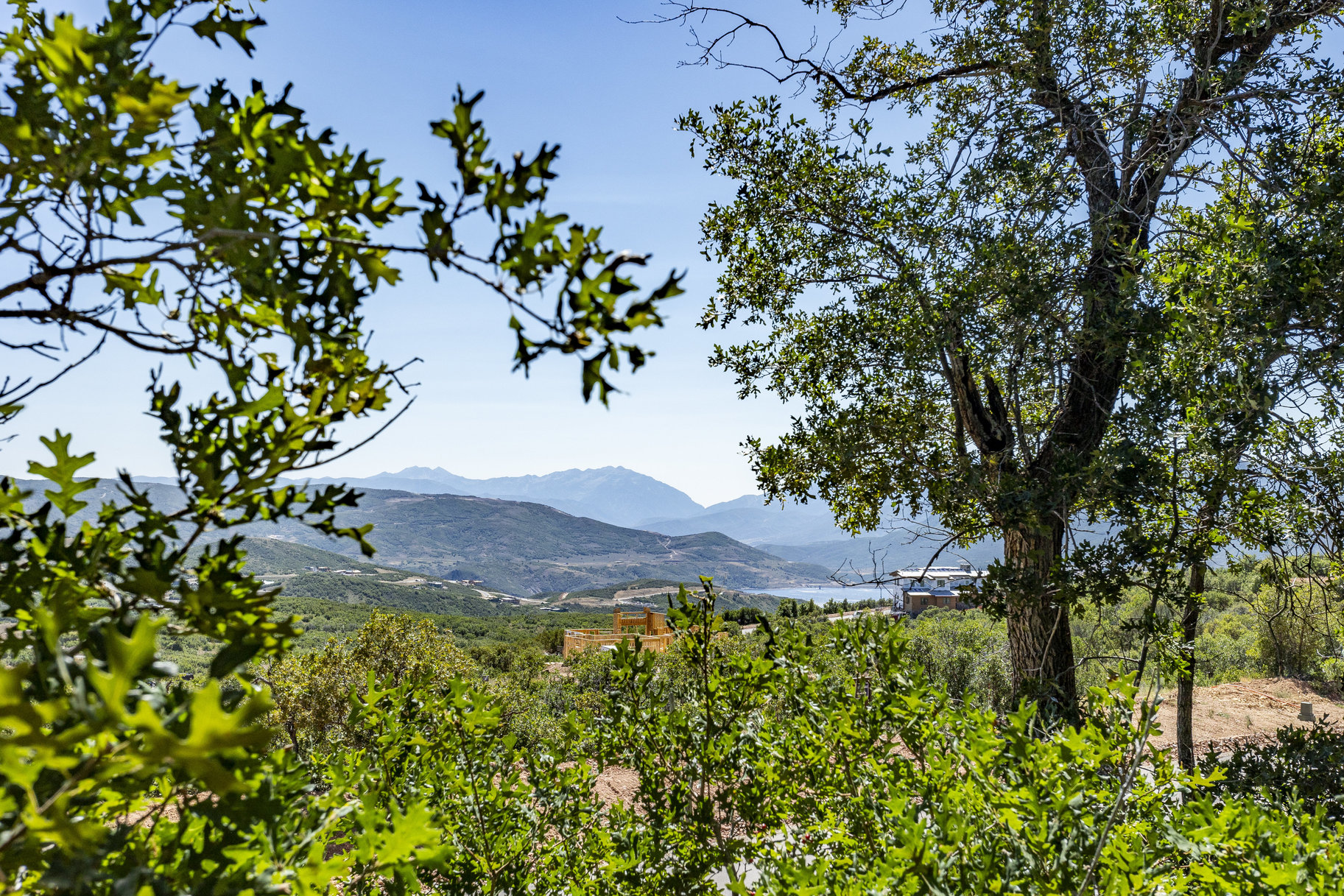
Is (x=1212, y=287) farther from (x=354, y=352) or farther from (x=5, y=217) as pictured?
(x=5, y=217)

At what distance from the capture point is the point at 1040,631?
4902mm

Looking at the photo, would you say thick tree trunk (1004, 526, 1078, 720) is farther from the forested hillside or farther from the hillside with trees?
the forested hillside

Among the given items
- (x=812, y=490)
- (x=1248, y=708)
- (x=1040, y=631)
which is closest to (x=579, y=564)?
(x=1248, y=708)

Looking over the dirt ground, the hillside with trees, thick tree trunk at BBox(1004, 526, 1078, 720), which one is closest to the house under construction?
the dirt ground

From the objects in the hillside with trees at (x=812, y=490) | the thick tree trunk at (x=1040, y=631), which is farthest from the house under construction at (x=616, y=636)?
the hillside with trees at (x=812, y=490)

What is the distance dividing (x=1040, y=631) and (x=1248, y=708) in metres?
10.3

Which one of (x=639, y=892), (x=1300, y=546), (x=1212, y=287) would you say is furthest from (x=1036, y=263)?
(x=639, y=892)

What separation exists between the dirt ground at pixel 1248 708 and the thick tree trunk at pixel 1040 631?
18.5 ft

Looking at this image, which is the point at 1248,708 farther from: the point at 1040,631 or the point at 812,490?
the point at 812,490

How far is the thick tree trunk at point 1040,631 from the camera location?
4.34 m

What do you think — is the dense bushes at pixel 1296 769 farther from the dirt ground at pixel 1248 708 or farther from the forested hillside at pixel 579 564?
the forested hillside at pixel 579 564

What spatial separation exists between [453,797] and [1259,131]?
5.83 meters

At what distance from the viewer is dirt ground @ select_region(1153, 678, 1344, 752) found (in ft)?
32.0

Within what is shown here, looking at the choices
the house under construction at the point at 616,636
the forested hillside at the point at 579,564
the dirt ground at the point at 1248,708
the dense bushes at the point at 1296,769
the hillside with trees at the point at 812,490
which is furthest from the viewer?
the forested hillside at the point at 579,564
